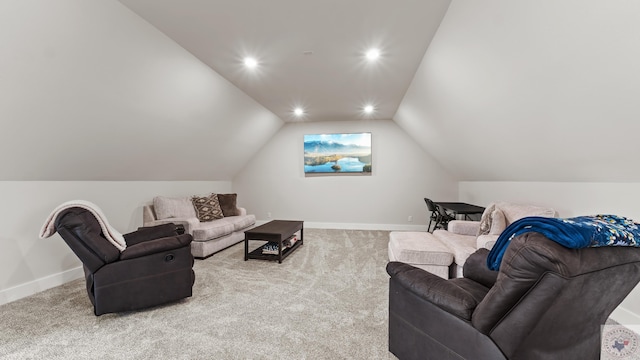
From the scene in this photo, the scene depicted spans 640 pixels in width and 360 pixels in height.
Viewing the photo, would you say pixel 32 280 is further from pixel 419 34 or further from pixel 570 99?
pixel 570 99

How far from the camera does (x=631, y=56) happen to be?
4.55 feet

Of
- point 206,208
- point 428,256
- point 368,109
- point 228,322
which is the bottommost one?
point 228,322

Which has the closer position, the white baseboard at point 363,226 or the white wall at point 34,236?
the white wall at point 34,236

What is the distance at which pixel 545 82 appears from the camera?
1925 mm

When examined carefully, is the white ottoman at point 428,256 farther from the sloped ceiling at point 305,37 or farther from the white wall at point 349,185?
the white wall at point 349,185

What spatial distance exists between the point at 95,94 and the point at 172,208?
2186 mm

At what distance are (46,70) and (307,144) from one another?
456 cm

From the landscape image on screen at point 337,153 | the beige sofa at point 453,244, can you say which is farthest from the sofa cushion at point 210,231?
the beige sofa at point 453,244

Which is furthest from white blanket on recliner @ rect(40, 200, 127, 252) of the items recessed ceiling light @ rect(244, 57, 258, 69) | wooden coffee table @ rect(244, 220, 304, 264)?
recessed ceiling light @ rect(244, 57, 258, 69)

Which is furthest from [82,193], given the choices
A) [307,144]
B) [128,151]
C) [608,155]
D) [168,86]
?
[608,155]

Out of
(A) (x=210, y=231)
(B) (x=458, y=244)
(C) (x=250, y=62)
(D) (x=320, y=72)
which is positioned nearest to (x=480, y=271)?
(B) (x=458, y=244)

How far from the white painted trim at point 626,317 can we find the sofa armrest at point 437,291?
2024 millimetres

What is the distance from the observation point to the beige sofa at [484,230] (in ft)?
8.87

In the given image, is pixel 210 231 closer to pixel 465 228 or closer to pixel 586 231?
pixel 465 228
